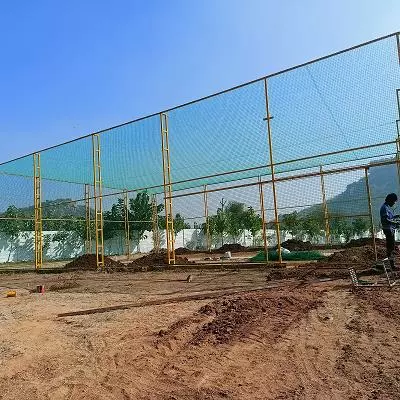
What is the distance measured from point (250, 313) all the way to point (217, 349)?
1.15 metres

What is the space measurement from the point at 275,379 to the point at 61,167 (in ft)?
57.8

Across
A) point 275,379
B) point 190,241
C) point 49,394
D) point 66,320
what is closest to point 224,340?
point 275,379

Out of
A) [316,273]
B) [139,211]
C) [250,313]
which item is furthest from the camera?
[139,211]

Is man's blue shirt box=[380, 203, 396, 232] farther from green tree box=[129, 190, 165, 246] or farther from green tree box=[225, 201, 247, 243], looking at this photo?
green tree box=[129, 190, 165, 246]

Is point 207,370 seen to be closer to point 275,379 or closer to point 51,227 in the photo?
point 275,379

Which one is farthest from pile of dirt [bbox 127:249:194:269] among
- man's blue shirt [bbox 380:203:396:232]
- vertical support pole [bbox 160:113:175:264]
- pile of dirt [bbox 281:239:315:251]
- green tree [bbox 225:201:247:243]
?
green tree [bbox 225:201:247:243]

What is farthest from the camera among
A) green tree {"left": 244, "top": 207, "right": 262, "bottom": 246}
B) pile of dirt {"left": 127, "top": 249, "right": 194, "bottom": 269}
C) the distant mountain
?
green tree {"left": 244, "top": 207, "right": 262, "bottom": 246}

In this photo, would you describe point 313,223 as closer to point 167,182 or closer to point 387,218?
point 167,182

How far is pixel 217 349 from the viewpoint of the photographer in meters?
4.22

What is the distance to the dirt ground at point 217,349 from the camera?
10.8 ft

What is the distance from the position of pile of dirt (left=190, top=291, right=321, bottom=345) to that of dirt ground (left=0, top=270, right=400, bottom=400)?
0.01 m

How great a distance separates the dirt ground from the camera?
3.30 m

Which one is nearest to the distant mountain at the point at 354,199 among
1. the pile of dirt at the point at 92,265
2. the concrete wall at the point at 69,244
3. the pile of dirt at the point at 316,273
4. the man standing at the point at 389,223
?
the pile of dirt at the point at 316,273

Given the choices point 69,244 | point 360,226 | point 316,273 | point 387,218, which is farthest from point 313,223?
point 69,244
